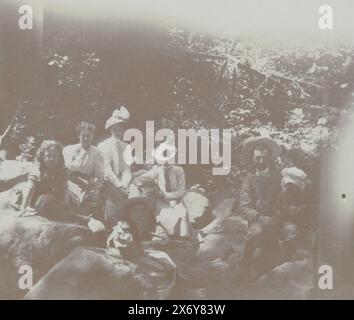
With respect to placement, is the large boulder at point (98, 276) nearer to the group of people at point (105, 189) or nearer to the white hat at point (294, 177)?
the group of people at point (105, 189)

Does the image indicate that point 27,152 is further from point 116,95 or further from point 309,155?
point 309,155

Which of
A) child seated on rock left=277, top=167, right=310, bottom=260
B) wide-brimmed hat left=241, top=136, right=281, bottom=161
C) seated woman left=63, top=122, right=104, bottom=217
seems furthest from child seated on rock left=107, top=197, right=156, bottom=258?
child seated on rock left=277, top=167, right=310, bottom=260

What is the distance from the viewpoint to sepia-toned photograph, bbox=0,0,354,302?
3256mm

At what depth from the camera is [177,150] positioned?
10.9 ft

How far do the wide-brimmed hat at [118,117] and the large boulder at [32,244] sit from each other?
24.7 inches

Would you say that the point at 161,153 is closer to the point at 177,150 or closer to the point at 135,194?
the point at 177,150

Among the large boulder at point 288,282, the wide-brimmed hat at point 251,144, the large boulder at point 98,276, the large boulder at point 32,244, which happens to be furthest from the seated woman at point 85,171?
the large boulder at point 288,282

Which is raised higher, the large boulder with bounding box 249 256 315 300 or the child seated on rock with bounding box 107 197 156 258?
the child seated on rock with bounding box 107 197 156 258

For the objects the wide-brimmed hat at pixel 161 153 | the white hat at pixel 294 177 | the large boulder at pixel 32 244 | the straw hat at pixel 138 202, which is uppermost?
the wide-brimmed hat at pixel 161 153

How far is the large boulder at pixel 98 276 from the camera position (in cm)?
326

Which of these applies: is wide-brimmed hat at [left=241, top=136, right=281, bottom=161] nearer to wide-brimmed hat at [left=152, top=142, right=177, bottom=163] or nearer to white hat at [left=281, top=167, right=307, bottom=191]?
white hat at [left=281, top=167, right=307, bottom=191]

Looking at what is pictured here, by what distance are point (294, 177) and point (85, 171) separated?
124cm

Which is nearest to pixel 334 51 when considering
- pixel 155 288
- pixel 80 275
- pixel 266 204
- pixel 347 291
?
pixel 266 204

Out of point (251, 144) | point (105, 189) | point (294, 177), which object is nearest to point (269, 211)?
point (294, 177)
